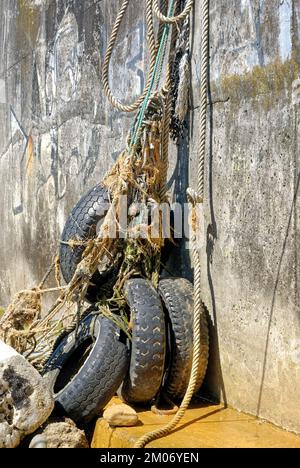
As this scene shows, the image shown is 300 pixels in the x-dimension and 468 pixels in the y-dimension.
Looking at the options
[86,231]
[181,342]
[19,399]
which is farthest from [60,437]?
[86,231]

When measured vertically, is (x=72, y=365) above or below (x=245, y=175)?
below

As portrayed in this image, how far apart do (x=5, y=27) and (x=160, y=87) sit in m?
4.47

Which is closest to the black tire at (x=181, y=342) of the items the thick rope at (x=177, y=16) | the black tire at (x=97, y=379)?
the black tire at (x=97, y=379)

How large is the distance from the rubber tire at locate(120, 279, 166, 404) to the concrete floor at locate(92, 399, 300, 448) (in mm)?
144

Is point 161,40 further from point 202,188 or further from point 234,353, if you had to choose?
point 234,353

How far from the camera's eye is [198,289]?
4004 mm

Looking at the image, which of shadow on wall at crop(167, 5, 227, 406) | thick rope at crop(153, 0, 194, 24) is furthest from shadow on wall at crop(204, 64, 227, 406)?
thick rope at crop(153, 0, 194, 24)

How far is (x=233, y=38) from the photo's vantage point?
4.15 metres

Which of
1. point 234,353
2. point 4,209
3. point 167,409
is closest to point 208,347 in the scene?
point 234,353

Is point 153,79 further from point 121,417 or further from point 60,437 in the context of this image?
point 60,437

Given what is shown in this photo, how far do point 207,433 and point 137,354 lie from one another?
1.99ft

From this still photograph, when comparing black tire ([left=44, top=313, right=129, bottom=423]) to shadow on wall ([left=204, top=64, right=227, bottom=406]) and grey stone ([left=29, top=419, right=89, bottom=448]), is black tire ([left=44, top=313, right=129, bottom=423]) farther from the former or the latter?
shadow on wall ([left=204, top=64, right=227, bottom=406])

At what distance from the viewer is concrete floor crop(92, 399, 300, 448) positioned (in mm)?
3518

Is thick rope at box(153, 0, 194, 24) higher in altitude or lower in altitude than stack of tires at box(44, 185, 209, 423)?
higher
